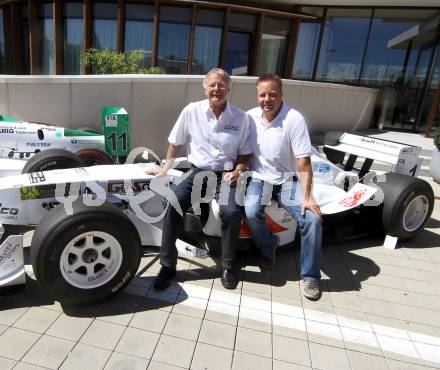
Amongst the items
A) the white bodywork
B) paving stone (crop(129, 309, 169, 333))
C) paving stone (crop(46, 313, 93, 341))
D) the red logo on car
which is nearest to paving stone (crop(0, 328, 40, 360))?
paving stone (crop(46, 313, 93, 341))

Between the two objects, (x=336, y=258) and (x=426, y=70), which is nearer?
(x=336, y=258)

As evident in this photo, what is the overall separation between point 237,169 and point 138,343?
1641 millimetres

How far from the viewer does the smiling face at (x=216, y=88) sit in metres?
3.31

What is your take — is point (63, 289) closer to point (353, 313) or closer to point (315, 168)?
point (353, 313)

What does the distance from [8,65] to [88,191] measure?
13.4 meters

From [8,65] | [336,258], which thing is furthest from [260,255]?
[8,65]

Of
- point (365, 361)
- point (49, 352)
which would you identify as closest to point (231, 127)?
point (365, 361)

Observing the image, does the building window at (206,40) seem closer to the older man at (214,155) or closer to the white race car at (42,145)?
the white race car at (42,145)

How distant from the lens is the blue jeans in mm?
3363

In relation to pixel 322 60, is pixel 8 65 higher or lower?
lower

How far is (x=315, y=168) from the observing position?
168 inches

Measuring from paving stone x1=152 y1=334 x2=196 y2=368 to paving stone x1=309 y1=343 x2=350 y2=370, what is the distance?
826mm

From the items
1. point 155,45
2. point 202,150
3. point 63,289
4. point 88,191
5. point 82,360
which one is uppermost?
point 155,45

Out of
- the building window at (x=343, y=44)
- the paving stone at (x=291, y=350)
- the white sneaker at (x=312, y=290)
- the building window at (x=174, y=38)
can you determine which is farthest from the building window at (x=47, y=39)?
the paving stone at (x=291, y=350)
